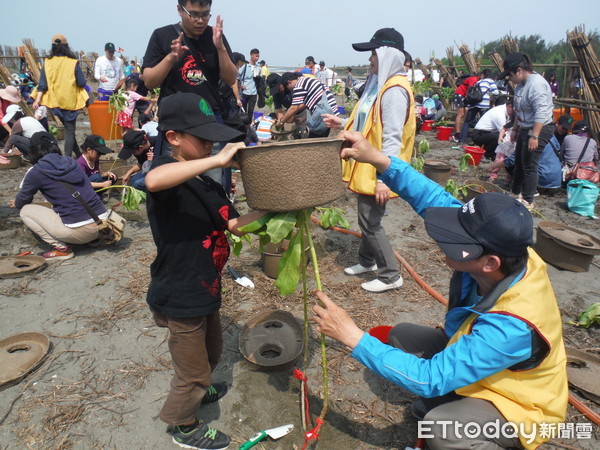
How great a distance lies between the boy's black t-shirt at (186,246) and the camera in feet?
5.59

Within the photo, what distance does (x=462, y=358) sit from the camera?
150 cm

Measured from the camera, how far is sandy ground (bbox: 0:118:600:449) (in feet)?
7.13

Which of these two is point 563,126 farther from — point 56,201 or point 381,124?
point 56,201

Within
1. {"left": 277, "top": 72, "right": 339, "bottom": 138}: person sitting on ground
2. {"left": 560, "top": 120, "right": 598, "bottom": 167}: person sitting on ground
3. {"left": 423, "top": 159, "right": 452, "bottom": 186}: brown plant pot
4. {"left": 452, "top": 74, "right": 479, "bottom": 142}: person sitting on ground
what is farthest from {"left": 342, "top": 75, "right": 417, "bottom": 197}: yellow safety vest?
{"left": 452, "top": 74, "right": 479, "bottom": 142}: person sitting on ground

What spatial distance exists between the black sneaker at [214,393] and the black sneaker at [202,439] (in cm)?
27

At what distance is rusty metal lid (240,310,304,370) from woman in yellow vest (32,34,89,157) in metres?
5.24

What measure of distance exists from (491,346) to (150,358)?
2268mm

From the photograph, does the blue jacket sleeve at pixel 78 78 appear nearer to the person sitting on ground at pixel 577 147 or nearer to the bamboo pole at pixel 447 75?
the person sitting on ground at pixel 577 147

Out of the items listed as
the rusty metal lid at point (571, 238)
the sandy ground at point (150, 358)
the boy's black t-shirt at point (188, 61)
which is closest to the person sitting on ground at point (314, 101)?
the sandy ground at point (150, 358)

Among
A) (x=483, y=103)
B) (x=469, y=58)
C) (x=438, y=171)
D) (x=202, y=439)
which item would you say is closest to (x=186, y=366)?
(x=202, y=439)

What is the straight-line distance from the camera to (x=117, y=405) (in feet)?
7.66

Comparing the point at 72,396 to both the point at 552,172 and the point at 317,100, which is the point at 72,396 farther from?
the point at 552,172

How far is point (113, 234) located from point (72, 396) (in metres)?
2.11

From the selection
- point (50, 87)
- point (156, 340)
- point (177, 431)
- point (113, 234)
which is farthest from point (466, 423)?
point (50, 87)
